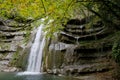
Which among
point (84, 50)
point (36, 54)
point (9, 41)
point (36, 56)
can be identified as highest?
point (9, 41)

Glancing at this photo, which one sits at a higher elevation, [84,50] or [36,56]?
[84,50]

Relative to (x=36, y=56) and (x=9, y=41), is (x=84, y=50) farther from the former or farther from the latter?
(x=9, y=41)

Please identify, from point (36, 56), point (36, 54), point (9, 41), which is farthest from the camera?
point (9, 41)

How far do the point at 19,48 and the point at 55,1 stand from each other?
38.6ft

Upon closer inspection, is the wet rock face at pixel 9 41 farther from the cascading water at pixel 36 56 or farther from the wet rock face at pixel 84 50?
the wet rock face at pixel 84 50

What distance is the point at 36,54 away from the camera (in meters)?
21.2

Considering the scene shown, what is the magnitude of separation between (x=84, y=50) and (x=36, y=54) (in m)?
4.12

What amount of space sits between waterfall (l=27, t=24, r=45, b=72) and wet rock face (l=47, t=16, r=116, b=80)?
1097mm

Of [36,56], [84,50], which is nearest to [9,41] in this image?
[36,56]

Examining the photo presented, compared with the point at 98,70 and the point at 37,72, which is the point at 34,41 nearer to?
the point at 37,72

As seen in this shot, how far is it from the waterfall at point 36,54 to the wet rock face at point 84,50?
43.2 inches

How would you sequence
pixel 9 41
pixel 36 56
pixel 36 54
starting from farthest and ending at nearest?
pixel 9 41
pixel 36 54
pixel 36 56

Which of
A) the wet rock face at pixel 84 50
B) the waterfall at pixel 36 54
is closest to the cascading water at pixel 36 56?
the waterfall at pixel 36 54

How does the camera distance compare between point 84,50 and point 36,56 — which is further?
point 36,56
